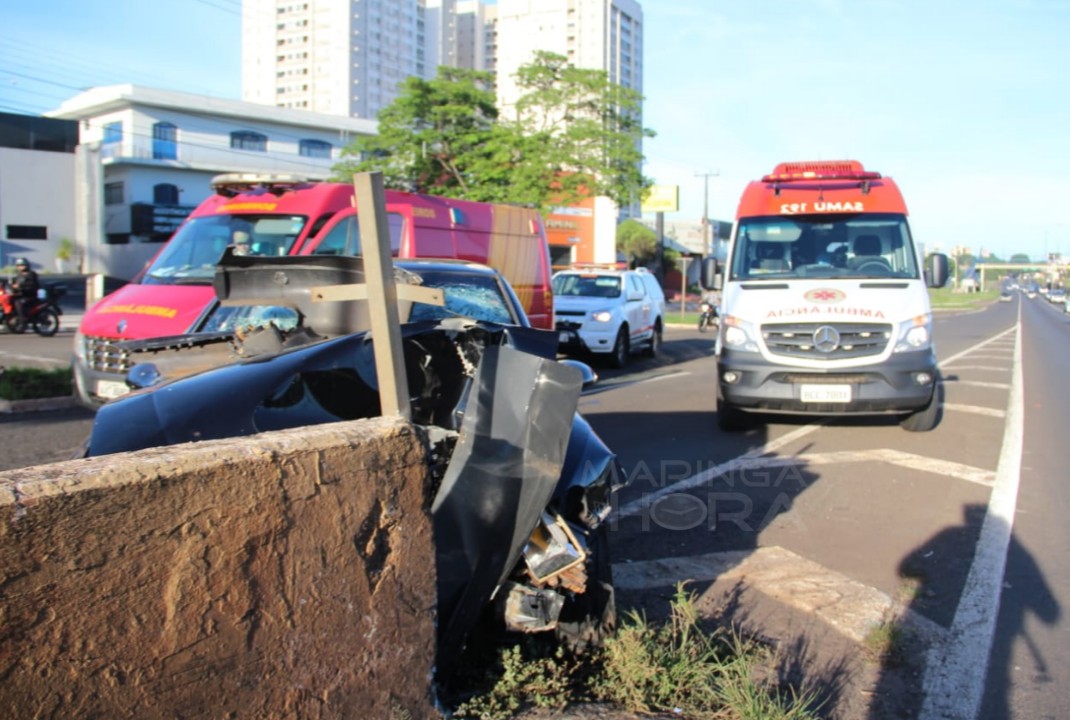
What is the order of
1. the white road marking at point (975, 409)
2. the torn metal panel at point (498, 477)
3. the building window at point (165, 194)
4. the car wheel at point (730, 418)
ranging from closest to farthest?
the torn metal panel at point (498, 477) < the car wheel at point (730, 418) < the white road marking at point (975, 409) < the building window at point (165, 194)

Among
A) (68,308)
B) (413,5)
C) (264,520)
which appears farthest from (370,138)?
(413,5)

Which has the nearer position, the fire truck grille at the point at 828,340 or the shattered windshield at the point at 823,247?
the fire truck grille at the point at 828,340

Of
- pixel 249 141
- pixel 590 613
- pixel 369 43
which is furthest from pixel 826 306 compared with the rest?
pixel 369 43

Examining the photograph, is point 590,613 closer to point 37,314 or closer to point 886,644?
point 886,644

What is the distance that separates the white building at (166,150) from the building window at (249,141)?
64 mm

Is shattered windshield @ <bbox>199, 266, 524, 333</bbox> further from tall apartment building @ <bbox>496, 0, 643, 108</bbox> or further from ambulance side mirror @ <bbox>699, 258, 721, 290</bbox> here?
tall apartment building @ <bbox>496, 0, 643, 108</bbox>

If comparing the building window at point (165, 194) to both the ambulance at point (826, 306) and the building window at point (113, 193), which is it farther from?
the ambulance at point (826, 306)

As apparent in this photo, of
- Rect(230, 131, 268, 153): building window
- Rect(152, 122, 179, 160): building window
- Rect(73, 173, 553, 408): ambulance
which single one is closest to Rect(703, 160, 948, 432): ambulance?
Rect(73, 173, 553, 408): ambulance

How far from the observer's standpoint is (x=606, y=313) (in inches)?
625

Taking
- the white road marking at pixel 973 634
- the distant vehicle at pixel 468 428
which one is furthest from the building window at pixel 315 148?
the distant vehicle at pixel 468 428

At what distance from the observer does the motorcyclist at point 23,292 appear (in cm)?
1980

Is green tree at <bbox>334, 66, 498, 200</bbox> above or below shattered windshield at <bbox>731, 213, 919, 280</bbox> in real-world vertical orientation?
above

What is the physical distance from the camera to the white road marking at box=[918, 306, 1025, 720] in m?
3.55

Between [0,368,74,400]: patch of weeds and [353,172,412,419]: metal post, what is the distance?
8.75 m
